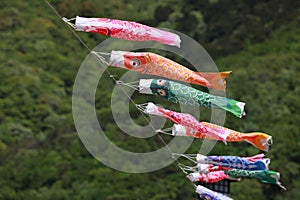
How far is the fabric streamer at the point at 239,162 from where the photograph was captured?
17656 mm

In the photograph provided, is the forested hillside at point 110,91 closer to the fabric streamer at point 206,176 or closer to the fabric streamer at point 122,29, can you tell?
the fabric streamer at point 206,176

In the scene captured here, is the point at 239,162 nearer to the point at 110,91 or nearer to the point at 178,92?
the point at 178,92

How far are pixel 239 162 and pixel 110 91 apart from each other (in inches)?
1179

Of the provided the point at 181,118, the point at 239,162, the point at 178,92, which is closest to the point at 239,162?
the point at 239,162

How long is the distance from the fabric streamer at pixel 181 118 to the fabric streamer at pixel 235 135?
8 centimetres

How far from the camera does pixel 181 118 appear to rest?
17719mm

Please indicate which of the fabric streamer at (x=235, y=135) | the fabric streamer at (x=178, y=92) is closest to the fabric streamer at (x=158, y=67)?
the fabric streamer at (x=178, y=92)

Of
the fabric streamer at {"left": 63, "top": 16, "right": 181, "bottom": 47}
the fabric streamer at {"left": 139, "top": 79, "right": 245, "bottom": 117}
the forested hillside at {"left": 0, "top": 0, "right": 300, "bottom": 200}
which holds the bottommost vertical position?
the forested hillside at {"left": 0, "top": 0, "right": 300, "bottom": 200}

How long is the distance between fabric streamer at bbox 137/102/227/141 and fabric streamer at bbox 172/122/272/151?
8 cm

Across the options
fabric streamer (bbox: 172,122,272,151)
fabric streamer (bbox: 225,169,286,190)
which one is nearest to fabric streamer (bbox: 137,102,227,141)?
fabric streamer (bbox: 172,122,272,151)

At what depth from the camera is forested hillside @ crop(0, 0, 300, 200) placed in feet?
126

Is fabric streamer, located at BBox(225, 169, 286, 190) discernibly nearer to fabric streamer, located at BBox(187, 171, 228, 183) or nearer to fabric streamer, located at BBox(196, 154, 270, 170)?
fabric streamer, located at BBox(196, 154, 270, 170)

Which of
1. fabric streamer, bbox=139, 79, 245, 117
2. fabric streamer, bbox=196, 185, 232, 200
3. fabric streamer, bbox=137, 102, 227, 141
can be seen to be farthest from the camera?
fabric streamer, bbox=196, 185, 232, 200

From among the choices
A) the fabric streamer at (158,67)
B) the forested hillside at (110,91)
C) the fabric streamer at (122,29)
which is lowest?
the forested hillside at (110,91)
